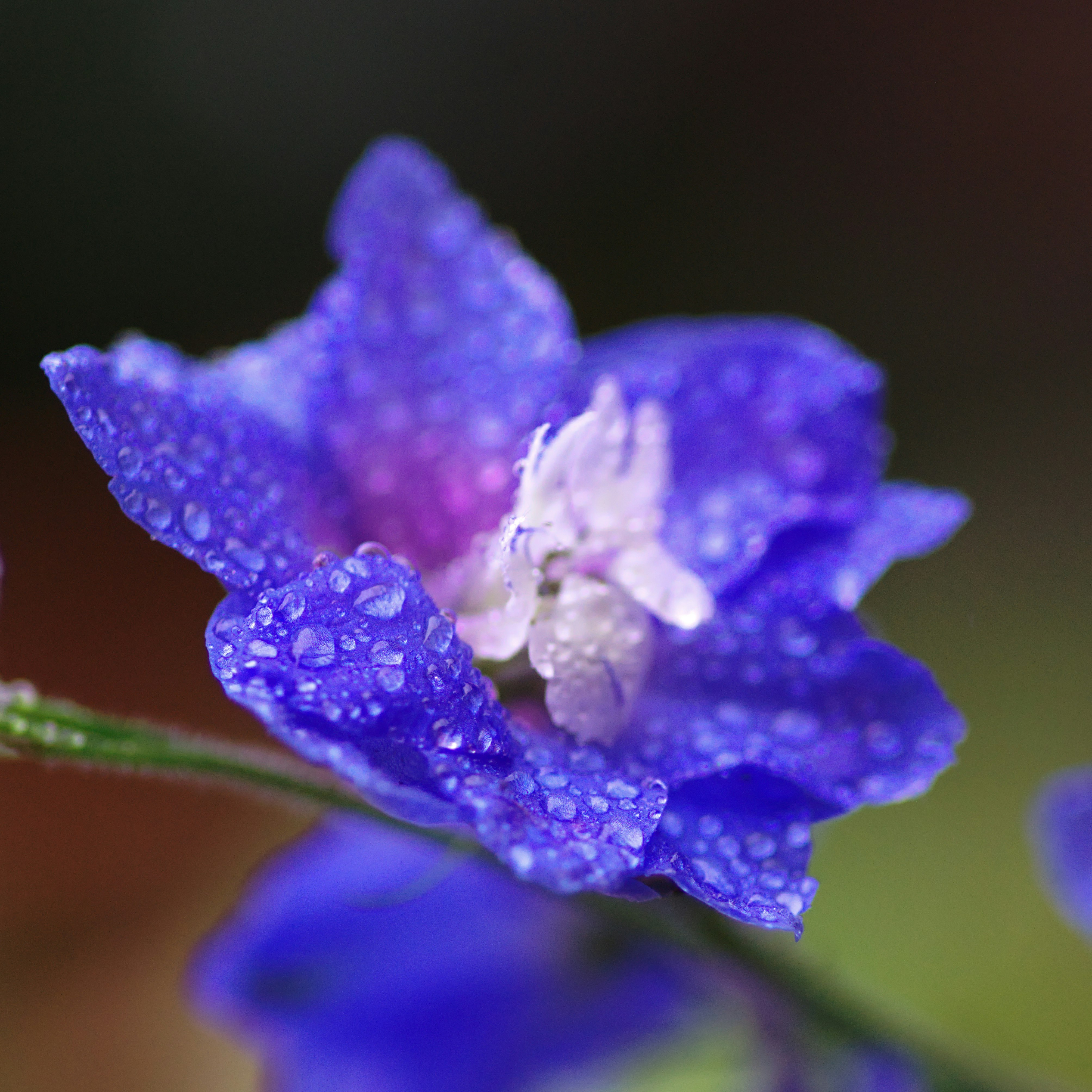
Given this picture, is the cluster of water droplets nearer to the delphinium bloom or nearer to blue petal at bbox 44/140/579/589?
the delphinium bloom

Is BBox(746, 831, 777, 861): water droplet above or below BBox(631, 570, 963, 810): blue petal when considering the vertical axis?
below

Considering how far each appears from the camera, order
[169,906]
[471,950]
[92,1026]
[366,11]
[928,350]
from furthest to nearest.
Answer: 1. [366,11]
2. [928,350]
3. [169,906]
4. [92,1026]
5. [471,950]

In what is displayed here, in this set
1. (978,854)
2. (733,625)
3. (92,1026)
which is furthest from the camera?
(92,1026)

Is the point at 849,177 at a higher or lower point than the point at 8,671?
higher

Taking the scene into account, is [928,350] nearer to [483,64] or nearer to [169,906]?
[483,64]

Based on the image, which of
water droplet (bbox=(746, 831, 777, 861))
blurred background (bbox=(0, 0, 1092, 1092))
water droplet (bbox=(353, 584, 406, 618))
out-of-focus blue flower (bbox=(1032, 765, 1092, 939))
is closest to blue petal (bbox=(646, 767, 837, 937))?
water droplet (bbox=(746, 831, 777, 861))

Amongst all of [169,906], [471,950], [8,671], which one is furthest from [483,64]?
[471,950]

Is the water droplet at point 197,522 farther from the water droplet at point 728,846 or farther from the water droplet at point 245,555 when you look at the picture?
the water droplet at point 728,846
